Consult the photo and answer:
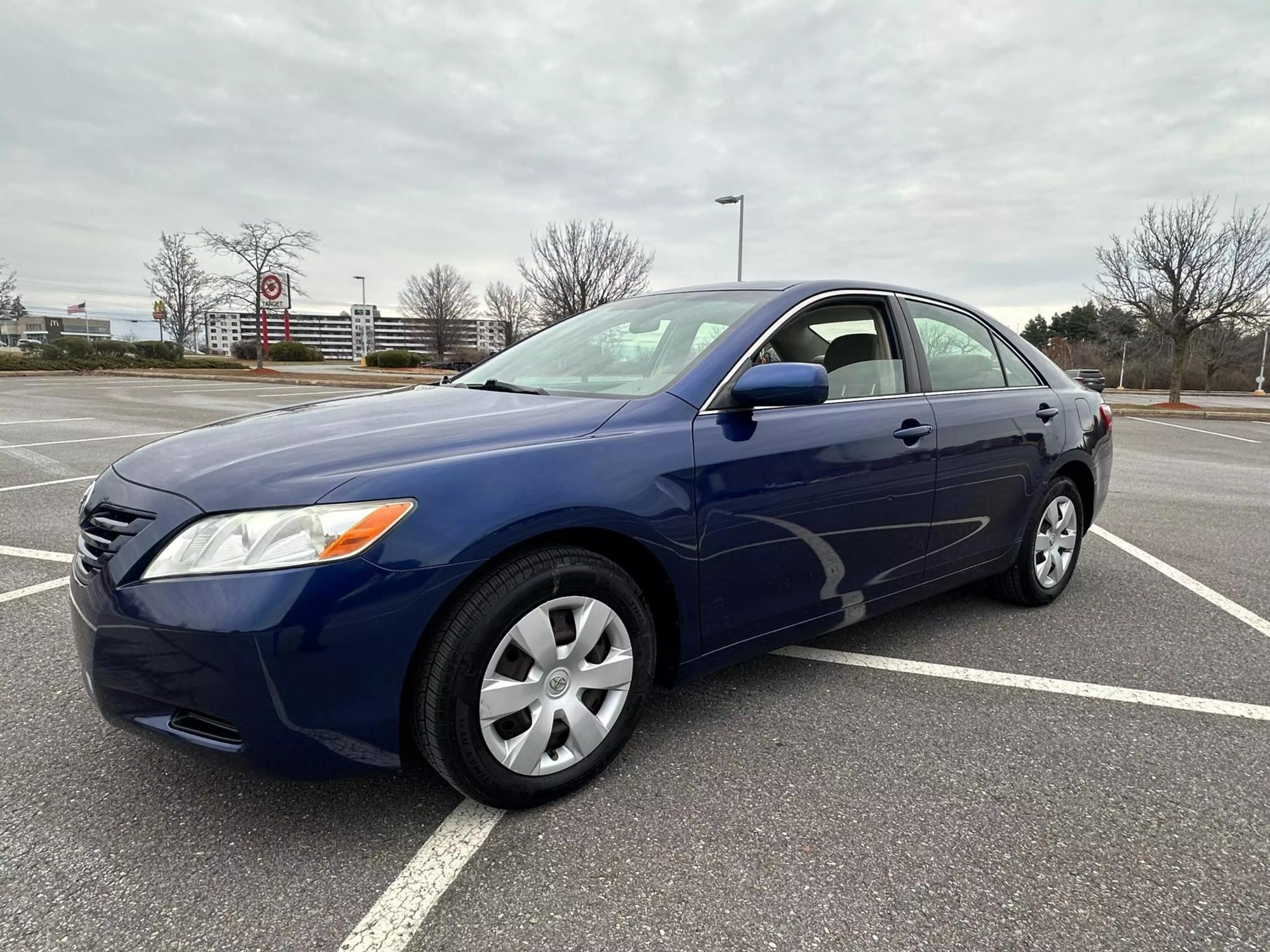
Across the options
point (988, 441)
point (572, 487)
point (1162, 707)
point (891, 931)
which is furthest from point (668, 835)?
point (988, 441)

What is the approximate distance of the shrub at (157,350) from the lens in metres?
35.8

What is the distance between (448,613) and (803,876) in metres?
1.08

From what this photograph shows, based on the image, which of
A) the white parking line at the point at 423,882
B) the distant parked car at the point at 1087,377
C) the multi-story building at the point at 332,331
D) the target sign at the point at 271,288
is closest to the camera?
the white parking line at the point at 423,882

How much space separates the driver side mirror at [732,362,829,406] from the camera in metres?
2.37

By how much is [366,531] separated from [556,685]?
2.21 feet

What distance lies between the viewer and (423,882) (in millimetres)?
1846

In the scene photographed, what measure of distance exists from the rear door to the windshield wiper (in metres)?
1.60

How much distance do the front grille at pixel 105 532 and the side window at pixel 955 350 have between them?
2.85 meters

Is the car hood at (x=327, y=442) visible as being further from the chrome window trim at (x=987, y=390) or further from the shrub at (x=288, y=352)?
the shrub at (x=288, y=352)

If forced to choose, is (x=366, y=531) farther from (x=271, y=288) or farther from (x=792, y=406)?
(x=271, y=288)

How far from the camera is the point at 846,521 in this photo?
274 centimetres

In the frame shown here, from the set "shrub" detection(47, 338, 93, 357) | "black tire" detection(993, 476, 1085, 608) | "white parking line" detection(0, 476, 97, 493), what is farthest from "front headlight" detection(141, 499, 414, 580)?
"shrub" detection(47, 338, 93, 357)

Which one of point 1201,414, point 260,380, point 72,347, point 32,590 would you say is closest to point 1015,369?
point 32,590

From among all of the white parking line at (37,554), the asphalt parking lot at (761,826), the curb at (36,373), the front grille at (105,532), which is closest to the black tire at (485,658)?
the asphalt parking lot at (761,826)
